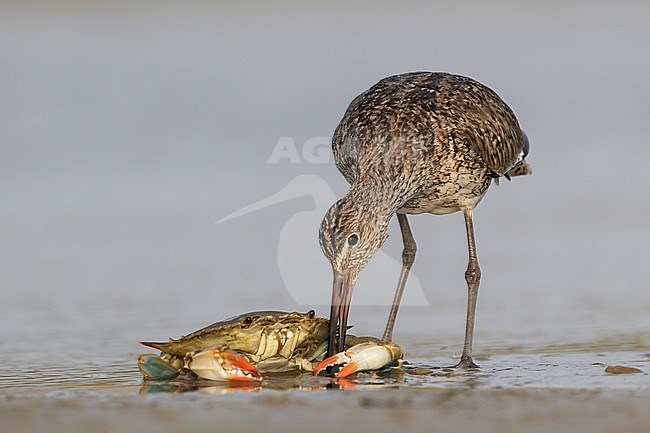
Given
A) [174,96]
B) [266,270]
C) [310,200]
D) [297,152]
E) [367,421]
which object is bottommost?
[367,421]

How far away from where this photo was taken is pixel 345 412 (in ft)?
19.5

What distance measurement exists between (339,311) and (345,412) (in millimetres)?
1675

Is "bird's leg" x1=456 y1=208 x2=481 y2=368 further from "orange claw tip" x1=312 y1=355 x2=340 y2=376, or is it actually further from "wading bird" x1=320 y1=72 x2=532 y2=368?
"orange claw tip" x1=312 y1=355 x2=340 y2=376

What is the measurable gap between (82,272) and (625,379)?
599 centimetres

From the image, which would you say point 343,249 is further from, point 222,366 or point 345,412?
point 345,412

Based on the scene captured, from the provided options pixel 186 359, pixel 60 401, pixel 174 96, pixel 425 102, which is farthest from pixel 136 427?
pixel 174 96

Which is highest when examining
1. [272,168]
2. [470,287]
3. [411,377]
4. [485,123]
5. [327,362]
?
[272,168]

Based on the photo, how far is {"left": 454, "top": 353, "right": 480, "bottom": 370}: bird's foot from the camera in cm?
783

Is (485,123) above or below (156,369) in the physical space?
above

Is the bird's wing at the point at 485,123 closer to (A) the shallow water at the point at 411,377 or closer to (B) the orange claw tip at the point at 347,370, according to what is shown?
(A) the shallow water at the point at 411,377

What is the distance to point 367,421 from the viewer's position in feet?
18.7

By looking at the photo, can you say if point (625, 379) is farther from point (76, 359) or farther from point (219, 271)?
point (219, 271)

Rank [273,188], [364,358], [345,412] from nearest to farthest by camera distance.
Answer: [345,412] < [364,358] < [273,188]

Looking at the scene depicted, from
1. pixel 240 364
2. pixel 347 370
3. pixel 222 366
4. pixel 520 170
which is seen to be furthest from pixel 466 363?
pixel 520 170
